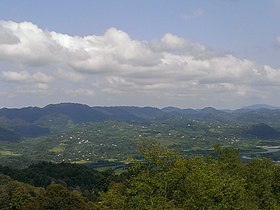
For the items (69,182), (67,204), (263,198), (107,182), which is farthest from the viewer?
(69,182)

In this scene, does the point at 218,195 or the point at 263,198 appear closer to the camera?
the point at 218,195

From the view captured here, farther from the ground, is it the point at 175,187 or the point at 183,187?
the point at 183,187

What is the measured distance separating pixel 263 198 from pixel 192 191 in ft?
55.5

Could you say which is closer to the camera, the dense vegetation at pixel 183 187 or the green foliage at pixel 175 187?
the green foliage at pixel 175 187

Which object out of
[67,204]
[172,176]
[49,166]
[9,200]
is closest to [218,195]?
[172,176]

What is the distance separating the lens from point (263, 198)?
165ft

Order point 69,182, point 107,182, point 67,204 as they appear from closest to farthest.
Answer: point 67,204
point 107,182
point 69,182

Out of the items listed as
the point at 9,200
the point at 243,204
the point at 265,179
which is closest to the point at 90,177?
the point at 9,200

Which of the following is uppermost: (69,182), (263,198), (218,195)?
(218,195)

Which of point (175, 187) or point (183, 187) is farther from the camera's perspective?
point (175, 187)

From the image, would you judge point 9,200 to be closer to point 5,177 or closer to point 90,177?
point 5,177

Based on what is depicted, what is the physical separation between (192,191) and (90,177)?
12625 cm

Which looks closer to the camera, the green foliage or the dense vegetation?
the green foliage

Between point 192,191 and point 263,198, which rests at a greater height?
point 192,191
